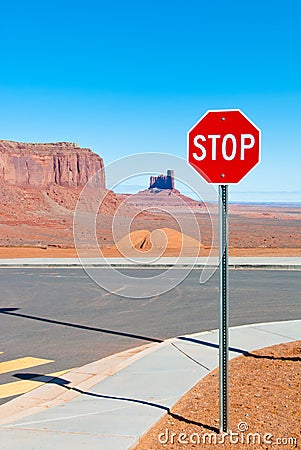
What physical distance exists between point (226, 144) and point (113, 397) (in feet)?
9.77

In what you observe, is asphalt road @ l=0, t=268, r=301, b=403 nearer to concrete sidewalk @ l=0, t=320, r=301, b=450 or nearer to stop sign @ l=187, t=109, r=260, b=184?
concrete sidewalk @ l=0, t=320, r=301, b=450

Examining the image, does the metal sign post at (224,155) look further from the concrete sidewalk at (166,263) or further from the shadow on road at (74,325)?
the concrete sidewalk at (166,263)

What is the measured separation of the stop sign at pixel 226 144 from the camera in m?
4.92

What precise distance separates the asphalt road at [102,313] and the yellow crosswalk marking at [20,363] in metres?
0.14

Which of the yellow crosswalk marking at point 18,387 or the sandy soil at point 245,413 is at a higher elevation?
the sandy soil at point 245,413

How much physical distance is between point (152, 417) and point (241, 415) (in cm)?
83

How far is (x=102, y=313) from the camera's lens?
39.1 ft

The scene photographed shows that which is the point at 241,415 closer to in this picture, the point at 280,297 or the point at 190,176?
the point at 190,176

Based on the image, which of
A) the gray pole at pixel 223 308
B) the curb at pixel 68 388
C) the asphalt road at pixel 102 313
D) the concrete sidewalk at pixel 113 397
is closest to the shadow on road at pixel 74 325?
the asphalt road at pixel 102 313

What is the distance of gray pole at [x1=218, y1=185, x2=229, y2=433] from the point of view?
16.4 feet

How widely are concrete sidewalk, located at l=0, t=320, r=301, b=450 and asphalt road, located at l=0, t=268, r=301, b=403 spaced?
75 cm

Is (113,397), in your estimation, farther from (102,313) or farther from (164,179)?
(164,179)

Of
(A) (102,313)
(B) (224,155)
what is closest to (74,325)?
(A) (102,313)

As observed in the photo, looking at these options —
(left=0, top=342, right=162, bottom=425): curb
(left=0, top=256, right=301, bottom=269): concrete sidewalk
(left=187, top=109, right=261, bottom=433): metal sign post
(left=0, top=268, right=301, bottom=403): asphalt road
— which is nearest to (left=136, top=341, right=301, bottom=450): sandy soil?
(left=187, top=109, right=261, bottom=433): metal sign post
